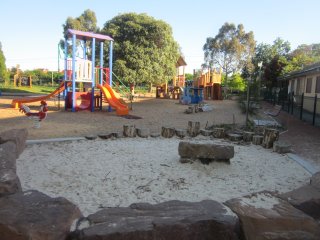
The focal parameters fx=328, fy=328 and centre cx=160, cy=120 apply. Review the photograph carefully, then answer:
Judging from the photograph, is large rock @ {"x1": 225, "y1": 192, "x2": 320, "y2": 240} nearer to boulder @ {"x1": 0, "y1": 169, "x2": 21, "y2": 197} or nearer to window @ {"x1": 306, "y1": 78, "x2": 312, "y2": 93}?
boulder @ {"x1": 0, "y1": 169, "x2": 21, "y2": 197}

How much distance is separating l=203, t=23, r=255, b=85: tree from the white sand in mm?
41771

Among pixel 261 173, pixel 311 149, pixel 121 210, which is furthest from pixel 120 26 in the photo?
pixel 121 210

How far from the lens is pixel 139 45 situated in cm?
2522

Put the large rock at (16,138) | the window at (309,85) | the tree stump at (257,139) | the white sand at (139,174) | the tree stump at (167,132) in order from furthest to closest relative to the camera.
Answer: the window at (309,85), the tree stump at (167,132), the tree stump at (257,139), the large rock at (16,138), the white sand at (139,174)

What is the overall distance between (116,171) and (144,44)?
21.0 meters

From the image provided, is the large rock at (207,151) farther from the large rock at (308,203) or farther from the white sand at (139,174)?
the large rock at (308,203)

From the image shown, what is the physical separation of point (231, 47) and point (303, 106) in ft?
94.5

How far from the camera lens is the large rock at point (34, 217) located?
2488 millimetres

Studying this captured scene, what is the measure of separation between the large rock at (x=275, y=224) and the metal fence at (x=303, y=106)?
11263mm

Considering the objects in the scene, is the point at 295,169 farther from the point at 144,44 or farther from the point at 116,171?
the point at 144,44

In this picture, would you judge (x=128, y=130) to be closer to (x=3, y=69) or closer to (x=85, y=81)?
(x=85, y=81)

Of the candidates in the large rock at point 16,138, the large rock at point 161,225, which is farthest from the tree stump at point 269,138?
the large rock at point 16,138

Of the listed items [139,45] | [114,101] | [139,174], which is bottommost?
[139,174]

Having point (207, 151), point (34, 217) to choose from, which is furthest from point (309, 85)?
point (34, 217)
